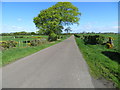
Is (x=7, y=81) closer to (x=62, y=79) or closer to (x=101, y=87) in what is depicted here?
(x=62, y=79)

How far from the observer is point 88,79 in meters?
4.39

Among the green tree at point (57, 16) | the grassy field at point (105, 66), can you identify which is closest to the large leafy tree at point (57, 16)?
the green tree at point (57, 16)

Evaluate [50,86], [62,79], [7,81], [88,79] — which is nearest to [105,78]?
[88,79]

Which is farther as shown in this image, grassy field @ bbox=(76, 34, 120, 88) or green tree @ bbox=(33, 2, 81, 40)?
green tree @ bbox=(33, 2, 81, 40)

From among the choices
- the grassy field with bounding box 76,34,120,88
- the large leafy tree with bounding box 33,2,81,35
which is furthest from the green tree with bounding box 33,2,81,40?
the grassy field with bounding box 76,34,120,88

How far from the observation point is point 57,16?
1157 inches

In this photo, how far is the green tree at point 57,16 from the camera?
29.9 m

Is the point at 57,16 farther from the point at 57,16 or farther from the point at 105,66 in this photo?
the point at 105,66

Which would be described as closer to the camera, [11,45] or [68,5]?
[11,45]

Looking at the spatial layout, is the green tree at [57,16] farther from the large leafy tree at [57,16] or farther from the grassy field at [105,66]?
the grassy field at [105,66]

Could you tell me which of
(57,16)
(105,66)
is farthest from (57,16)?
(105,66)

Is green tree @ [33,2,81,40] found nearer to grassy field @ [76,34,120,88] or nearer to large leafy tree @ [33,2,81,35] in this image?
large leafy tree @ [33,2,81,35]

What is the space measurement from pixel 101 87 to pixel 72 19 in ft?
94.1

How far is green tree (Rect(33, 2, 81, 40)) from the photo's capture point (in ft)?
98.0
